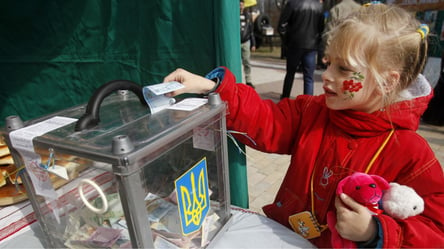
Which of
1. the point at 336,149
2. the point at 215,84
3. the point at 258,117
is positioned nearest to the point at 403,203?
the point at 336,149

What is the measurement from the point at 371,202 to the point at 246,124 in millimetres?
429

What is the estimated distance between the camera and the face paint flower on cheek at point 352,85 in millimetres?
789

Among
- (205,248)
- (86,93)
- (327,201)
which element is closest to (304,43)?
(86,93)

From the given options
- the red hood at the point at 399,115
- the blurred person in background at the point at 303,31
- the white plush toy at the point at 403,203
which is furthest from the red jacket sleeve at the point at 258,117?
the blurred person in background at the point at 303,31

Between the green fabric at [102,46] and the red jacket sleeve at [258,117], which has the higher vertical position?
the green fabric at [102,46]

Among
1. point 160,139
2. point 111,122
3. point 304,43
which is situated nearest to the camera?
point 160,139

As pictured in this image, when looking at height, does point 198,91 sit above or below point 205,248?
above

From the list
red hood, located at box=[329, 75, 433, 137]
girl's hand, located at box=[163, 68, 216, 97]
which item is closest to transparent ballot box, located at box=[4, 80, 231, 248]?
girl's hand, located at box=[163, 68, 216, 97]

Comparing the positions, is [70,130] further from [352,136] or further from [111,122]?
[352,136]

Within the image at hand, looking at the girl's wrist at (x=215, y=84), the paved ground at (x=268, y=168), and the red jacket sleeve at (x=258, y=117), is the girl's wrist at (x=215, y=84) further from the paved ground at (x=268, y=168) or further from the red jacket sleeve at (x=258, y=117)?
the paved ground at (x=268, y=168)

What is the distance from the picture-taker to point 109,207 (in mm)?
568

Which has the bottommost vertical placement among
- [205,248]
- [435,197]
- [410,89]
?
[205,248]

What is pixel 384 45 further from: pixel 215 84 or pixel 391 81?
pixel 215 84

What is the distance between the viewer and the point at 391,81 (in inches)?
31.7
